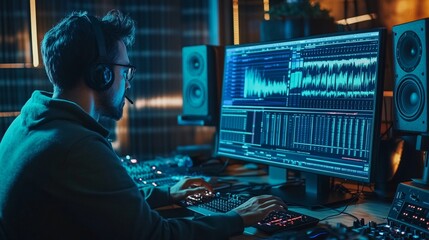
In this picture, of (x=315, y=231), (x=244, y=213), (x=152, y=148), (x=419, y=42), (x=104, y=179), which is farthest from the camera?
(x=152, y=148)

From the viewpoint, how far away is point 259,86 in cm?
179

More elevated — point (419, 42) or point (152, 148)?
point (419, 42)

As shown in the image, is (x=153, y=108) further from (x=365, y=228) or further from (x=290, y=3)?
(x=365, y=228)

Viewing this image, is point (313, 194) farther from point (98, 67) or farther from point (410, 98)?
point (98, 67)

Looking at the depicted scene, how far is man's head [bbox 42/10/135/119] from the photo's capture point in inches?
49.2

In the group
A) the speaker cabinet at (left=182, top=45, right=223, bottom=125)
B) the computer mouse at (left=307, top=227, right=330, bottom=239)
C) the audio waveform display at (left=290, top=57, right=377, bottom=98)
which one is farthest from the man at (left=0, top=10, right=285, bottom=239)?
the speaker cabinet at (left=182, top=45, right=223, bottom=125)

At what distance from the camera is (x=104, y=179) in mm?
1044

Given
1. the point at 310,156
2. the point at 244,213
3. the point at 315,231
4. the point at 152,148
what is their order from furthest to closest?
the point at 152,148
the point at 310,156
the point at 244,213
the point at 315,231

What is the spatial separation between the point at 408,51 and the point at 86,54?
3.08 feet

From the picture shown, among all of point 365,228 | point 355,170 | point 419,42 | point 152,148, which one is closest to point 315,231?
point 365,228

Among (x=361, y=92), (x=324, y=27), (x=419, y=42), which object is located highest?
(x=324, y=27)

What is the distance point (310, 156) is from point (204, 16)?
198 cm

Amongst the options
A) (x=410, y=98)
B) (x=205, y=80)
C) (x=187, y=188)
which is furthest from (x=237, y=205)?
(x=205, y=80)

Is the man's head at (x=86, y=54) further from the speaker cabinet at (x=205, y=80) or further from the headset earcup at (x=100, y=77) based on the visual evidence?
the speaker cabinet at (x=205, y=80)
